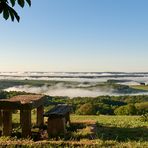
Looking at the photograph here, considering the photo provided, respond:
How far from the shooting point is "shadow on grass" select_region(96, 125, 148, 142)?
45.1 feet

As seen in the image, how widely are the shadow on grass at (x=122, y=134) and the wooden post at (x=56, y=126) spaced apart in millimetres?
1212

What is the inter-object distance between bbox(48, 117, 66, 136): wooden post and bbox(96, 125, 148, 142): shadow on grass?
1212 mm

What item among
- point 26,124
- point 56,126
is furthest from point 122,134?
point 26,124

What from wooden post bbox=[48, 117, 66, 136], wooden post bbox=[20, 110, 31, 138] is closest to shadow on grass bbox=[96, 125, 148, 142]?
wooden post bbox=[48, 117, 66, 136]

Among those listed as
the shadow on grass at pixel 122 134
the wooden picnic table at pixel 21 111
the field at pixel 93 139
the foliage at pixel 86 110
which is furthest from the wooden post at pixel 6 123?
the foliage at pixel 86 110

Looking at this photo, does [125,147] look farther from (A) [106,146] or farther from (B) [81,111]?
(B) [81,111]

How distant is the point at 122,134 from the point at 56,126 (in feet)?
7.57

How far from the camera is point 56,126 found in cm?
1446

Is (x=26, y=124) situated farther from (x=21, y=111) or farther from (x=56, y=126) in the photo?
(x=56, y=126)

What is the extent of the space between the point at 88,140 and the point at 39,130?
3.52 m

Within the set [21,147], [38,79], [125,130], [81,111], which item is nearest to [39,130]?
[125,130]

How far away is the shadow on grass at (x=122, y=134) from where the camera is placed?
13.7 m

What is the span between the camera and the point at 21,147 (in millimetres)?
11523

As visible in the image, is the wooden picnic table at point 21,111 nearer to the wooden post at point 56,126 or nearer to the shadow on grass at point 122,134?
the wooden post at point 56,126
